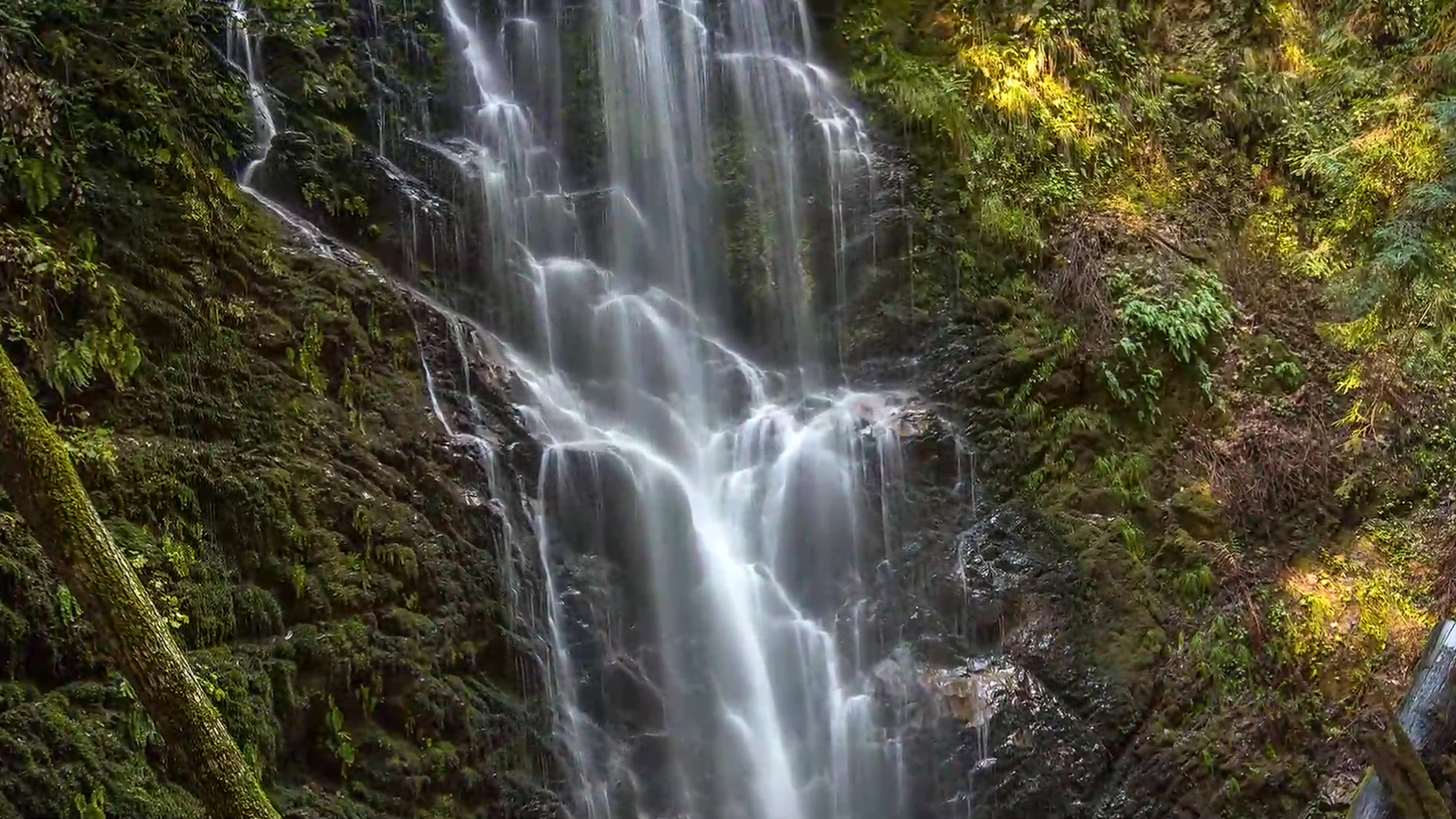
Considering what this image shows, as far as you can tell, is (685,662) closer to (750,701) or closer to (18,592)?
(750,701)

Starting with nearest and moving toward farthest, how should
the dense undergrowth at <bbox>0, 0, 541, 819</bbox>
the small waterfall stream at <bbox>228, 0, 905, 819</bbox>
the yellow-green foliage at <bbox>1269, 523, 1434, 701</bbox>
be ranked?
the dense undergrowth at <bbox>0, 0, 541, 819</bbox> → the small waterfall stream at <bbox>228, 0, 905, 819</bbox> → the yellow-green foliage at <bbox>1269, 523, 1434, 701</bbox>

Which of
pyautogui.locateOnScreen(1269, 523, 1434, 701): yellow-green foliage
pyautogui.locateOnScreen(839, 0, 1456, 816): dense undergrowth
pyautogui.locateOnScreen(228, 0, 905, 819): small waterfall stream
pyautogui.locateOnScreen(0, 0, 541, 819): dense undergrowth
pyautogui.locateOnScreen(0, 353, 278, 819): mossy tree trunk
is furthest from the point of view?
pyautogui.locateOnScreen(1269, 523, 1434, 701): yellow-green foliage

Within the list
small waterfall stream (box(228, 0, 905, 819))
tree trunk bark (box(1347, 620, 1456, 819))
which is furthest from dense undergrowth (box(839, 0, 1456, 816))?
tree trunk bark (box(1347, 620, 1456, 819))

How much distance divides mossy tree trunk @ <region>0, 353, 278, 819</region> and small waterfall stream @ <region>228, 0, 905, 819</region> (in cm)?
392

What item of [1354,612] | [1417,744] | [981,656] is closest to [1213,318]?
[1354,612]

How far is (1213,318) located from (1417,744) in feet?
21.3

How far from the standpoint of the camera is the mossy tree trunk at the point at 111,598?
3398 millimetres

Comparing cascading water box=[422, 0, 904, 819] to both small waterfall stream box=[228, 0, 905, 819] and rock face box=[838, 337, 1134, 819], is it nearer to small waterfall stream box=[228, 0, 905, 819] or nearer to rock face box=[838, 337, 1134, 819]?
small waterfall stream box=[228, 0, 905, 819]

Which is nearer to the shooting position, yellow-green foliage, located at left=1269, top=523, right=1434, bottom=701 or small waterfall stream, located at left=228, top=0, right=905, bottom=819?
small waterfall stream, located at left=228, top=0, right=905, bottom=819

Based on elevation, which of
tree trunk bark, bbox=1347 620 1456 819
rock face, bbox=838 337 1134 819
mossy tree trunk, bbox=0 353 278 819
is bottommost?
rock face, bbox=838 337 1134 819

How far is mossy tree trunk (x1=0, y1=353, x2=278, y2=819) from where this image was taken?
3398 millimetres

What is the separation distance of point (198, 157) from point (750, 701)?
5288 millimetres

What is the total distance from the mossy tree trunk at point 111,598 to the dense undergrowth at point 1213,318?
6730 millimetres

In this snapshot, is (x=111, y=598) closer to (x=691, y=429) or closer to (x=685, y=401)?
(x=691, y=429)
